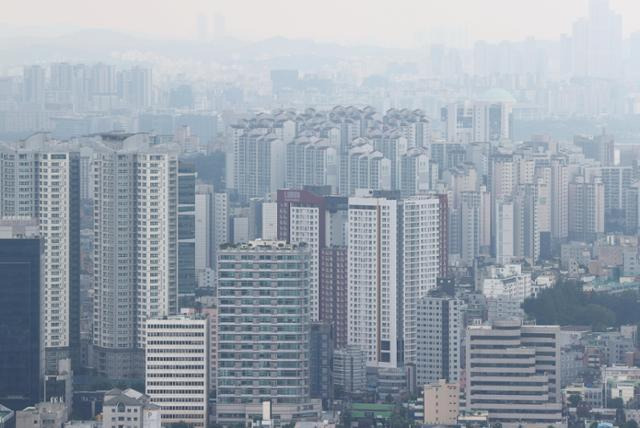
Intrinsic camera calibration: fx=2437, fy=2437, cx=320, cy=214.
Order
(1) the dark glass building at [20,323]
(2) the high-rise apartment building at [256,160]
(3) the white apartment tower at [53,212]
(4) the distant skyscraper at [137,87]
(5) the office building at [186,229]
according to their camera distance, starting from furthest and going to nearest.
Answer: (2) the high-rise apartment building at [256,160] < (4) the distant skyscraper at [137,87] < (5) the office building at [186,229] < (3) the white apartment tower at [53,212] < (1) the dark glass building at [20,323]

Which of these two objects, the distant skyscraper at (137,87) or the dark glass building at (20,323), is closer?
the dark glass building at (20,323)

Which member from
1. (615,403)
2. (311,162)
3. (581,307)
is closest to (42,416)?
(615,403)

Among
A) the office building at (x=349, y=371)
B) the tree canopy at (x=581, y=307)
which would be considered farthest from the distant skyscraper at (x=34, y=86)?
the tree canopy at (x=581, y=307)

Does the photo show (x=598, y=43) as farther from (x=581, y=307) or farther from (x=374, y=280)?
(x=374, y=280)

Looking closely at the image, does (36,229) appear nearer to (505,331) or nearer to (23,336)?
(23,336)

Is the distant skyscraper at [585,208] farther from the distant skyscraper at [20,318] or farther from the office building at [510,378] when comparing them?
the distant skyscraper at [20,318]

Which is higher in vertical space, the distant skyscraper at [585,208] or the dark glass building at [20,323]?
the distant skyscraper at [585,208]
